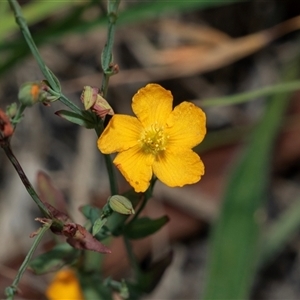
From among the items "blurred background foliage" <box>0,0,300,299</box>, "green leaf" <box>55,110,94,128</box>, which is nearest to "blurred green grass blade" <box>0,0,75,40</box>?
"blurred background foliage" <box>0,0,300,299</box>

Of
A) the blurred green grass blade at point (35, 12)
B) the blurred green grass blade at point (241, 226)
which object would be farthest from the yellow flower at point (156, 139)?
the blurred green grass blade at point (35, 12)

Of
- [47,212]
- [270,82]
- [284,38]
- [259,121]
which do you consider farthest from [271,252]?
[47,212]

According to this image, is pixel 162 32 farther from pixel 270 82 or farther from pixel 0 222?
pixel 0 222

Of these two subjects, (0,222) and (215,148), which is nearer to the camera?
(215,148)

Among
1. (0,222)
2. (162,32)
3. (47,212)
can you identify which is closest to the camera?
(47,212)

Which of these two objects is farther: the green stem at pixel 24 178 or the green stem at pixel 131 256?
the green stem at pixel 131 256

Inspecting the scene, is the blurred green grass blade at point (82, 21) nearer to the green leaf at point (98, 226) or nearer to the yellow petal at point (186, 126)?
the yellow petal at point (186, 126)

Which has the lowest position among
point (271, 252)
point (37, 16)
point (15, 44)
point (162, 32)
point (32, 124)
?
point (271, 252)
